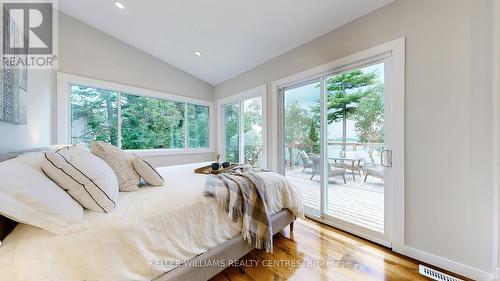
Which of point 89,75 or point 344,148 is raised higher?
point 89,75

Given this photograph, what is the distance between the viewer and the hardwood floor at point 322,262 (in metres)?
1.57

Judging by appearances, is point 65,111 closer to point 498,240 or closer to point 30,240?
point 30,240

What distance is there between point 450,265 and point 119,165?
2886mm

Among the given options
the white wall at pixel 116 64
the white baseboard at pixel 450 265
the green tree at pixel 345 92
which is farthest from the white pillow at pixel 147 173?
the white baseboard at pixel 450 265

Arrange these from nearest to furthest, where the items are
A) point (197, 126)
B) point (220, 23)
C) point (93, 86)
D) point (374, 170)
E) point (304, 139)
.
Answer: point (374, 170)
point (220, 23)
point (304, 139)
point (93, 86)
point (197, 126)

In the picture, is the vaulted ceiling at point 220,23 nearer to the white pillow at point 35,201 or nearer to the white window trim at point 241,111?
the white window trim at point 241,111

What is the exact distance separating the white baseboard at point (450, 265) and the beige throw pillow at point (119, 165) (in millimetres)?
2571

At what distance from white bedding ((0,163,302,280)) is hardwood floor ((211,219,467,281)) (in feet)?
1.35

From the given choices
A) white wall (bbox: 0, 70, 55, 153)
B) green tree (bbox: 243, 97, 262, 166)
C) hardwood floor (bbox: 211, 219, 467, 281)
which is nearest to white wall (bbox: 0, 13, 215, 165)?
white wall (bbox: 0, 70, 55, 153)

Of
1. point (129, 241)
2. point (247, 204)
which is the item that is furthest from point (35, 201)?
point (247, 204)

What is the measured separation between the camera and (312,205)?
2.82m

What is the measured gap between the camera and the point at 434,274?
1.58m

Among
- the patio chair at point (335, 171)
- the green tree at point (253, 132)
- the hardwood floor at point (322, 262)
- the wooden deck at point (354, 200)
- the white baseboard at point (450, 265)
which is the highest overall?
the green tree at point (253, 132)

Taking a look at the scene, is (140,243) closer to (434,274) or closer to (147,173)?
(147,173)
